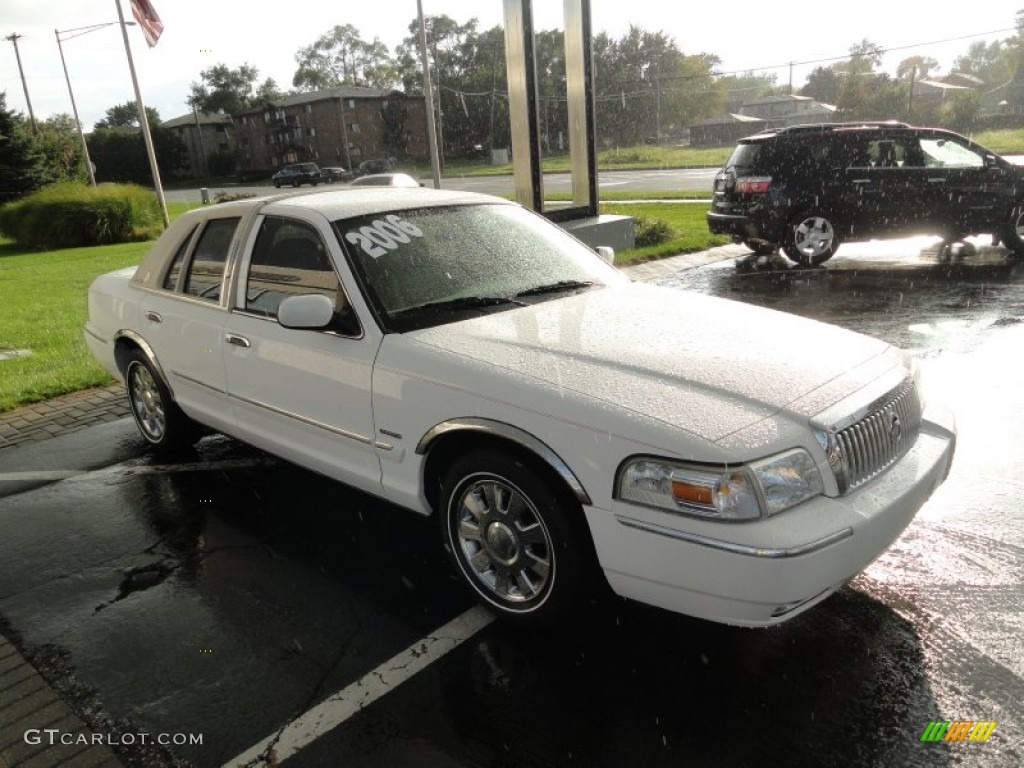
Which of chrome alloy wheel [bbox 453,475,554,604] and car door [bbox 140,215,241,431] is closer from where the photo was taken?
chrome alloy wheel [bbox 453,475,554,604]

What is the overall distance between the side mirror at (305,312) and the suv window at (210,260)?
1.19 metres

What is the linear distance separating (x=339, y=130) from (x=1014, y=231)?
5920 cm

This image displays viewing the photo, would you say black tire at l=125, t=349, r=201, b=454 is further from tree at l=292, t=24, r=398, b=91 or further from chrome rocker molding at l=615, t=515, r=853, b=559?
tree at l=292, t=24, r=398, b=91

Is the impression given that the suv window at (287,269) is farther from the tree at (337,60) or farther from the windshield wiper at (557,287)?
the tree at (337,60)

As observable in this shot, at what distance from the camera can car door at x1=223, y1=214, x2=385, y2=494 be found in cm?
349

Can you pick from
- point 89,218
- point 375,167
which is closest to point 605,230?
point 89,218

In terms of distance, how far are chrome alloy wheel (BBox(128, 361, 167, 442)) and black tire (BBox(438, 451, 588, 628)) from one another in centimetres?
280

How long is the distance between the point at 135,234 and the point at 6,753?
23.3 metres

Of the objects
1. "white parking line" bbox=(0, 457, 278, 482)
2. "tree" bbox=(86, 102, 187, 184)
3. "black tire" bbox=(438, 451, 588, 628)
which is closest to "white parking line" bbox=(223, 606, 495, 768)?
"black tire" bbox=(438, 451, 588, 628)

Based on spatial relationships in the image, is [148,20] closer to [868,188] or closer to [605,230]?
[605,230]

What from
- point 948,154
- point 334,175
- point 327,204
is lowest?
point 334,175

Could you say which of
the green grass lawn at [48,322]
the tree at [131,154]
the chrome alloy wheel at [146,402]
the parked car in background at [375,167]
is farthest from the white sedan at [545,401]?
the tree at [131,154]

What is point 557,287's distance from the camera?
403cm

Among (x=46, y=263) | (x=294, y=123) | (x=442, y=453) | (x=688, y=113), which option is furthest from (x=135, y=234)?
(x=688, y=113)
